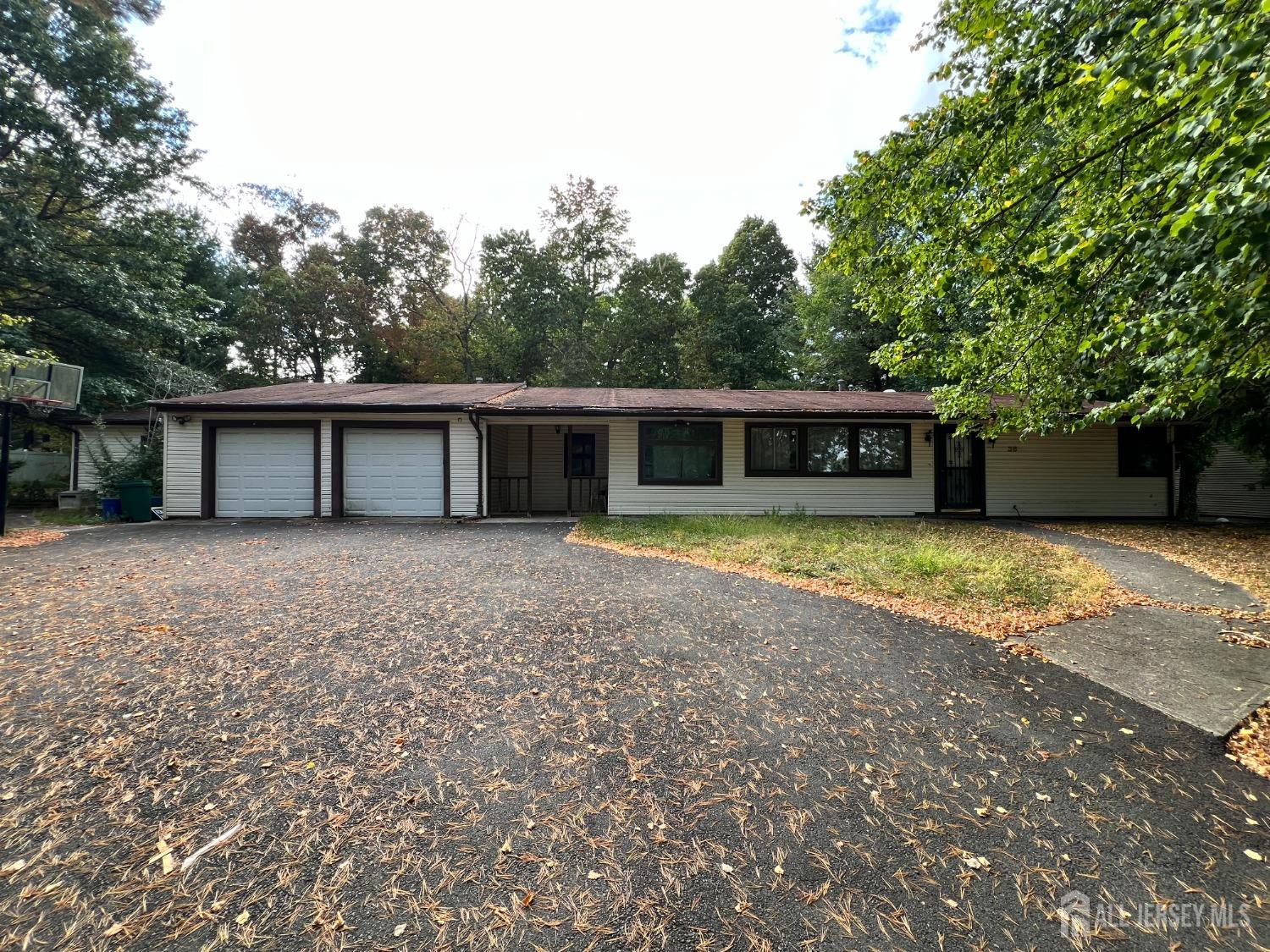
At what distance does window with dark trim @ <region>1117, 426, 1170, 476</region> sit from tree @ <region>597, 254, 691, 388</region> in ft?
49.3

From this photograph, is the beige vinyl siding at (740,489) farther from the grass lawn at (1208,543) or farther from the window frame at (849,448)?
the grass lawn at (1208,543)

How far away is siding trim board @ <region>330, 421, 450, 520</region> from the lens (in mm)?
11234

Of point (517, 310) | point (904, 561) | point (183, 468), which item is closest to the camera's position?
point (904, 561)

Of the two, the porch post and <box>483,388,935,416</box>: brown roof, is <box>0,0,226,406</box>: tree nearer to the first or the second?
<box>483,388,935,416</box>: brown roof

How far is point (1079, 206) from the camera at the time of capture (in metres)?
5.09

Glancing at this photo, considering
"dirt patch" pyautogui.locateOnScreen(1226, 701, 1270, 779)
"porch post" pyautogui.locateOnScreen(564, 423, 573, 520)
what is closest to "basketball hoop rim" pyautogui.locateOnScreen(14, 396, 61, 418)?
"porch post" pyautogui.locateOnScreen(564, 423, 573, 520)

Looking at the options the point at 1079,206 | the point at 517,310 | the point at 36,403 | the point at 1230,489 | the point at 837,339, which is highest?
the point at 517,310

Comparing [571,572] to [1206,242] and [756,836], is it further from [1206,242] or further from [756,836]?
[1206,242]

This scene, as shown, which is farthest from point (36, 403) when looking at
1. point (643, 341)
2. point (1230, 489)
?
point (1230, 489)

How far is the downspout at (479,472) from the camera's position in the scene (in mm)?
11320

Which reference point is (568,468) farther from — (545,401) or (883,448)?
(883,448)

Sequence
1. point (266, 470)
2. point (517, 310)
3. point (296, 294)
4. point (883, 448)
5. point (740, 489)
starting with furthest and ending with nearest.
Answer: point (517, 310)
point (296, 294)
point (883, 448)
point (740, 489)
point (266, 470)

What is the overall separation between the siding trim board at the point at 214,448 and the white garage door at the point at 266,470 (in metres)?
0.10

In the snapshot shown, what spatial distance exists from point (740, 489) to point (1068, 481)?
8.15 meters
